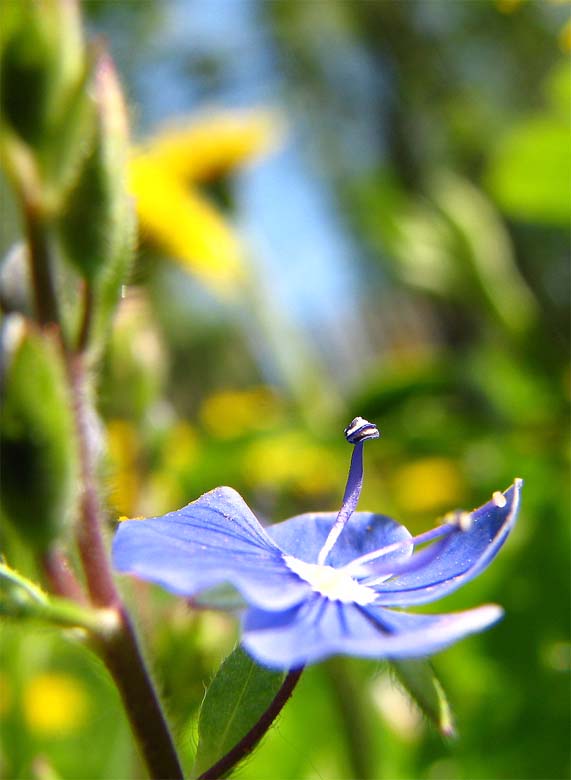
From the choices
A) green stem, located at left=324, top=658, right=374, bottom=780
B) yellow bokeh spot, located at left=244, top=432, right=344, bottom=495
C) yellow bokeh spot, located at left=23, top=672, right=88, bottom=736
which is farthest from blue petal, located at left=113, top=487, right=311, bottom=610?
yellow bokeh spot, located at left=23, top=672, right=88, bottom=736

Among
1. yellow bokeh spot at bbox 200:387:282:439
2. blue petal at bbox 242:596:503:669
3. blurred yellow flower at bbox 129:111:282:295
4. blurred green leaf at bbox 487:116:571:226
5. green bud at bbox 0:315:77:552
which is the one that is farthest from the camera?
yellow bokeh spot at bbox 200:387:282:439

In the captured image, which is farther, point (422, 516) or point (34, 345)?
point (422, 516)

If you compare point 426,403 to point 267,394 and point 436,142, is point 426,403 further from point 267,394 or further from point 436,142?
point 436,142

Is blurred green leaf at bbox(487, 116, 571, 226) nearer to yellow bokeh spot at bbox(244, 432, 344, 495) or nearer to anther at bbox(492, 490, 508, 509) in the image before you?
yellow bokeh spot at bbox(244, 432, 344, 495)

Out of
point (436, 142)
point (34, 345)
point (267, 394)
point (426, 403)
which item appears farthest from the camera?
point (436, 142)

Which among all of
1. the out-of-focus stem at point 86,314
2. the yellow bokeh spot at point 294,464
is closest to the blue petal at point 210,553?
the out-of-focus stem at point 86,314

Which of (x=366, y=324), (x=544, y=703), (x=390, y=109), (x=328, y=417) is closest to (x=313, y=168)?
(x=390, y=109)
